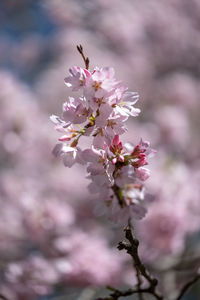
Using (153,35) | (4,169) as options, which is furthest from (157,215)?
(153,35)

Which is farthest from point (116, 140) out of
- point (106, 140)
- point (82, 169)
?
point (82, 169)

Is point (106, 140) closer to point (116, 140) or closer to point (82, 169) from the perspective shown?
point (116, 140)

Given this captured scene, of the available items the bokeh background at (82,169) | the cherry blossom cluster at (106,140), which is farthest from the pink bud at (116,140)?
the bokeh background at (82,169)

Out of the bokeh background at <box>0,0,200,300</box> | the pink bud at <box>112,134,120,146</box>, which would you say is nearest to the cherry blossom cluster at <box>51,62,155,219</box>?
the pink bud at <box>112,134,120,146</box>

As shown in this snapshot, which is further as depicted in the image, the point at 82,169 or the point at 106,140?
the point at 82,169

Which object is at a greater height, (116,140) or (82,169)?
(82,169)

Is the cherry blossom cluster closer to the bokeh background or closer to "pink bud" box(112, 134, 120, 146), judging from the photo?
"pink bud" box(112, 134, 120, 146)
